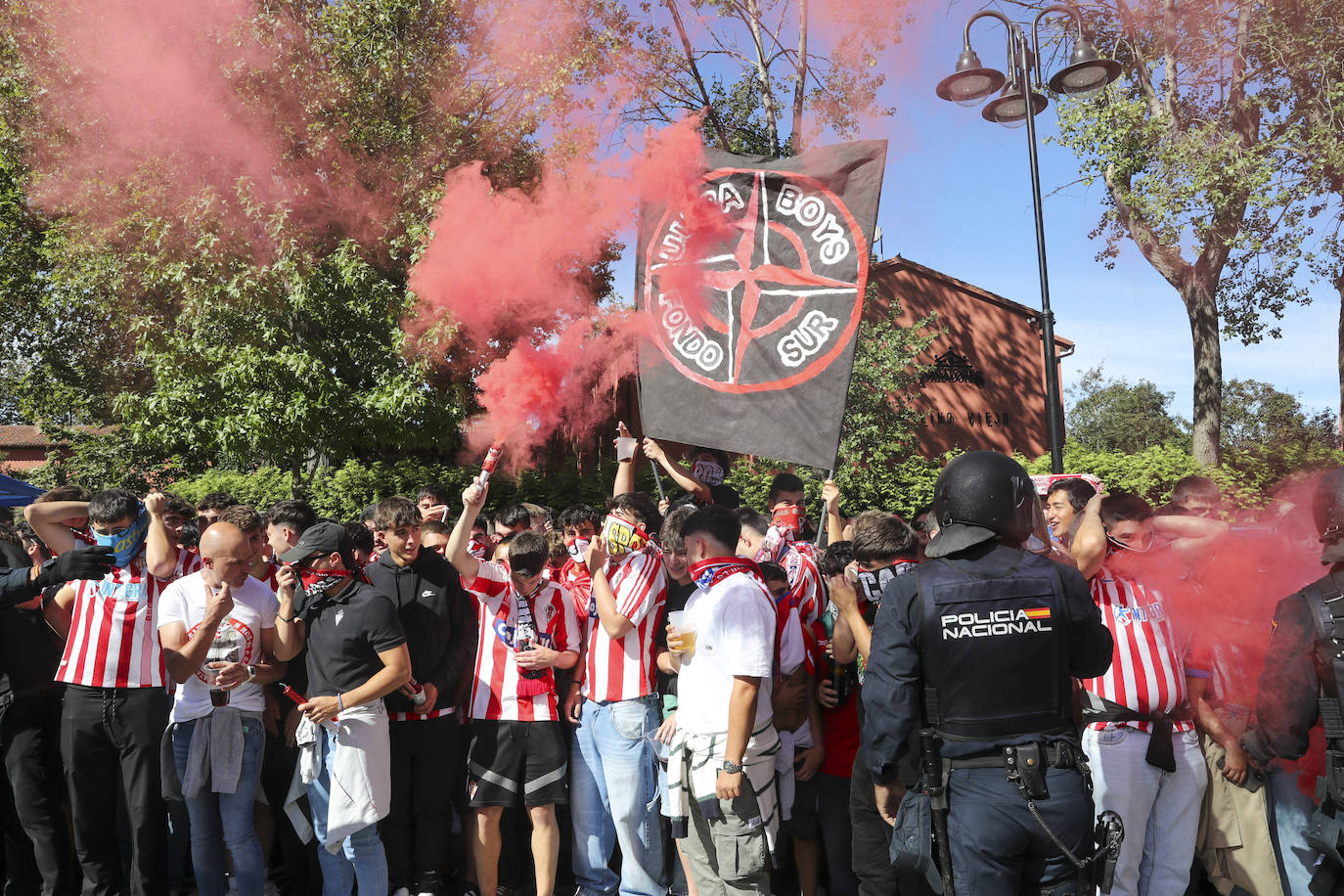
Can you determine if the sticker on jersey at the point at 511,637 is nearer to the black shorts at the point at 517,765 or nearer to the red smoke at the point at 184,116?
the black shorts at the point at 517,765

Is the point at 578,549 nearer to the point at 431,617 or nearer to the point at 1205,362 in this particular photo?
the point at 431,617

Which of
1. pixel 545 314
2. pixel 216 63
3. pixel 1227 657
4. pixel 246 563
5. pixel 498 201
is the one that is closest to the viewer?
pixel 1227 657

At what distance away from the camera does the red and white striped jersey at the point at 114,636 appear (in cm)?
445

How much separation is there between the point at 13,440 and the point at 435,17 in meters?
56.1

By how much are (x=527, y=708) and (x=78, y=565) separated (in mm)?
2127

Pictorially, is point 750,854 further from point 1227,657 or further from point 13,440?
point 13,440

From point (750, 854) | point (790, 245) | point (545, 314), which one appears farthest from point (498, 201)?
point (750, 854)

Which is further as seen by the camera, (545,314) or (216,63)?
(216,63)

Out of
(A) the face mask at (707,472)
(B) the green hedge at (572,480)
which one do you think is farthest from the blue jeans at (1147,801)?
(B) the green hedge at (572,480)

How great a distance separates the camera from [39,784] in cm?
465

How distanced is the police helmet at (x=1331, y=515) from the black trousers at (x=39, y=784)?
19.2 feet

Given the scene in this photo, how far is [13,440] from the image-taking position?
54031 mm

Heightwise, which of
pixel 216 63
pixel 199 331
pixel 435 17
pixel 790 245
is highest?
pixel 435 17

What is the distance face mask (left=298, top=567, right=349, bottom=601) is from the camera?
4.21 m
